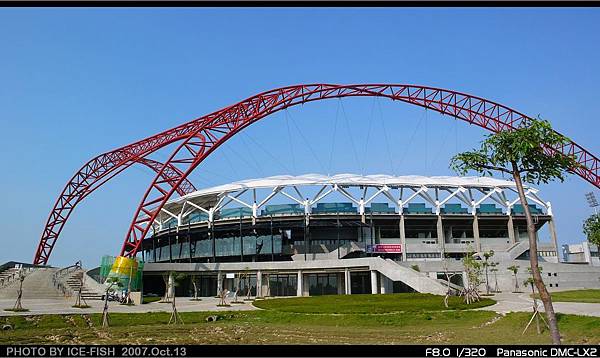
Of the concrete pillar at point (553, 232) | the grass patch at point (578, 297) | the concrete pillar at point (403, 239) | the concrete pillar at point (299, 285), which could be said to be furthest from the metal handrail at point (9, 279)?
the concrete pillar at point (553, 232)

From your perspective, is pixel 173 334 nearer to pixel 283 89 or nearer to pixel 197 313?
pixel 197 313

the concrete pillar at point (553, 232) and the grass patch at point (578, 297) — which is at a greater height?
the concrete pillar at point (553, 232)

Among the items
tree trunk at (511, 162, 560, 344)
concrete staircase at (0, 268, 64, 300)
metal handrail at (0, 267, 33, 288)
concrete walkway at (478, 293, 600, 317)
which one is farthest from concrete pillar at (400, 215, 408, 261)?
tree trunk at (511, 162, 560, 344)

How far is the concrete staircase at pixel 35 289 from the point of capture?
142ft

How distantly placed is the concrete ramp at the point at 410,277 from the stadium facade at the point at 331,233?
661 cm

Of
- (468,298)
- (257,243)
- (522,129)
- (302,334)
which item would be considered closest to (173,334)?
(302,334)

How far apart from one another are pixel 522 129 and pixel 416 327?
512 inches

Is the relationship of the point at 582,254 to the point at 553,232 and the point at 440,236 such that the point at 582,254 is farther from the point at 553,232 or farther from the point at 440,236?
Answer: the point at 440,236

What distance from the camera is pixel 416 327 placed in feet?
80.8

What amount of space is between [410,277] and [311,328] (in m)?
26.7

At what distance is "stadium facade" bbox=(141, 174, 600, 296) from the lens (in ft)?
195

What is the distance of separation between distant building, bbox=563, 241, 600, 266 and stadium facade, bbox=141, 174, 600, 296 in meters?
13.1

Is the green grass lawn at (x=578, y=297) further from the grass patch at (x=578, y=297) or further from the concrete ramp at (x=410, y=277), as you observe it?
the concrete ramp at (x=410, y=277)

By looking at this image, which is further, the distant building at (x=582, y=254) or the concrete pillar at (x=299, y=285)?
the distant building at (x=582, y=254)
